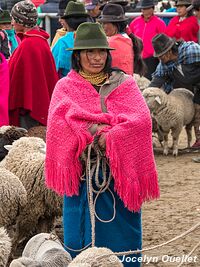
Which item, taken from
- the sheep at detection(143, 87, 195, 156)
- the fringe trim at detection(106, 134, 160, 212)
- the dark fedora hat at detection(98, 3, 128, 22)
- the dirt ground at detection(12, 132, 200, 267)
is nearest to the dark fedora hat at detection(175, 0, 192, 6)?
the sheep at detection(143, 87, 195, 156)

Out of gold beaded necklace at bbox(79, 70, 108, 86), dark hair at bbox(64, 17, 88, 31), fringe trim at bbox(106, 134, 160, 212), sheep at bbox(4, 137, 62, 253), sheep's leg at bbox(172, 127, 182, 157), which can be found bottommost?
sheep's leg at bbox(172, 127, 182, 157)

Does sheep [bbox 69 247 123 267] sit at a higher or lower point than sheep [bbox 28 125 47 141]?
higher

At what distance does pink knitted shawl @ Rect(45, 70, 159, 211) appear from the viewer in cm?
520

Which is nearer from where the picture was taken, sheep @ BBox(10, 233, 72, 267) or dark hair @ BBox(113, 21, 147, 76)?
sheep @ BBox(10, 233, 72, 267)

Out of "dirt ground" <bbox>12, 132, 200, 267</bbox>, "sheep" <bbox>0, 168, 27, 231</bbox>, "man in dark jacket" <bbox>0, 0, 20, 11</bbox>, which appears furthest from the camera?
"man in dark jacket" <bbox>0, 0, 20, 11</bbox>

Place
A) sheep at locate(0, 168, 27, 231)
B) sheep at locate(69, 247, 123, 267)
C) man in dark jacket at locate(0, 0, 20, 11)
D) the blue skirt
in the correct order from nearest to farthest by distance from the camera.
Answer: sheep at locate(69, 247, 123, 267)
the blue skirt
sheep at locate(0, 168, 27, 231)
man in dark jacket at locate(0, 0, 20, 11)

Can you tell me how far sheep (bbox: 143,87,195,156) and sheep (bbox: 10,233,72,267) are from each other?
5520 mm

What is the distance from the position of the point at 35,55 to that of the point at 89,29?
2.54 meters

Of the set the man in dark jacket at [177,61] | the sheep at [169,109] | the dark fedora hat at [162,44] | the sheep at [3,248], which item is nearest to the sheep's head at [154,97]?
the sheep at [169,109]

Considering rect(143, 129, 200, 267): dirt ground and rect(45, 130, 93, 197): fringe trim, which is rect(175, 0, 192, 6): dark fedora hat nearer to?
rect(143, 129, 200, 267): dirt ground

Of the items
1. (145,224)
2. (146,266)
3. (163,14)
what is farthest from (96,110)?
(163,14)

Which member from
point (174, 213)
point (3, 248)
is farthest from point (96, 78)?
point (174, 213)

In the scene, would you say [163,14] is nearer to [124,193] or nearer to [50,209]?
[50,209]

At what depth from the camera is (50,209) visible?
656 centimetres
